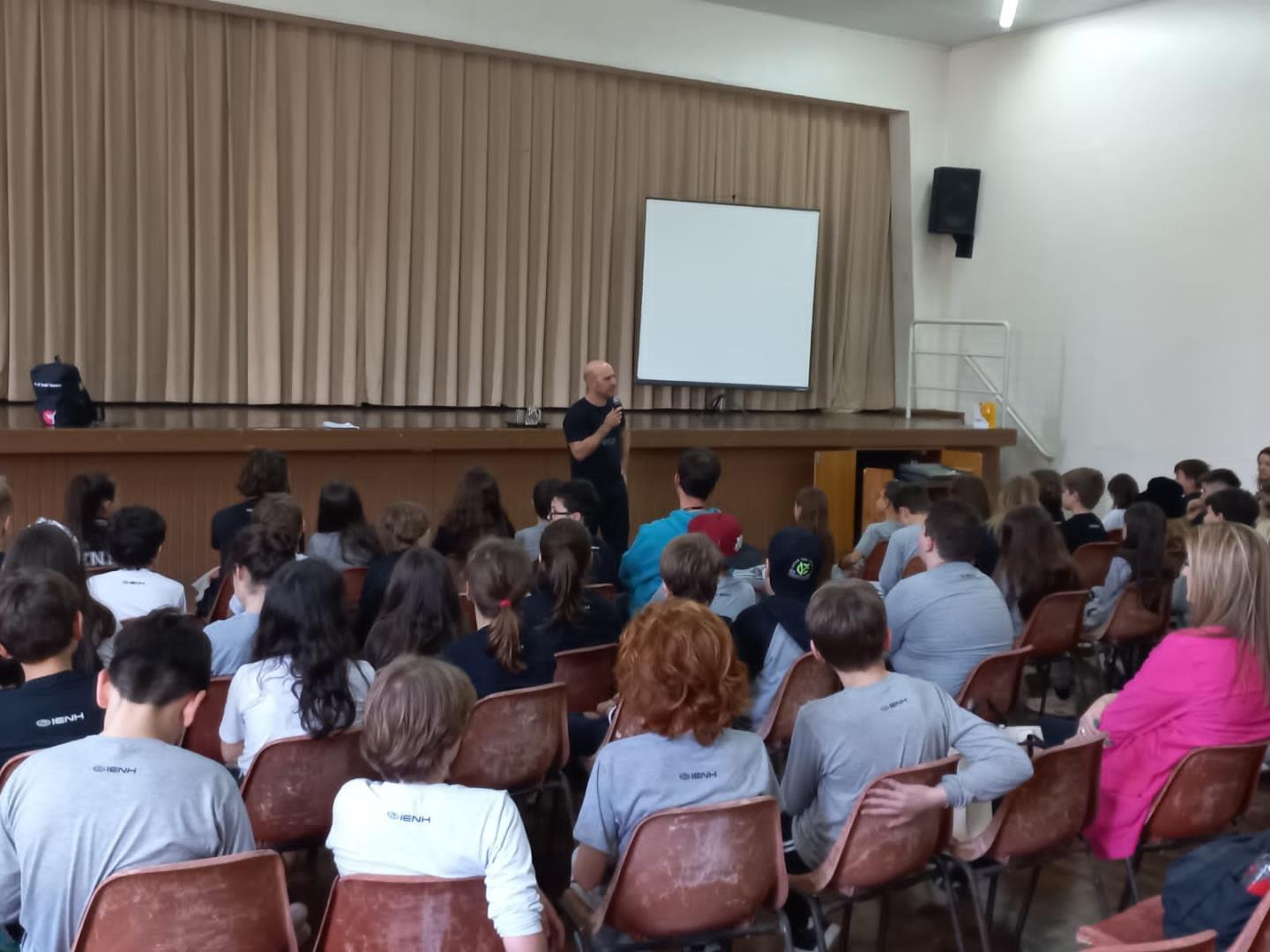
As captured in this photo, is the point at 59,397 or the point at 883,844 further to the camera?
the point at 59,397

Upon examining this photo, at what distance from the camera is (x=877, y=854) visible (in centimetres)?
235

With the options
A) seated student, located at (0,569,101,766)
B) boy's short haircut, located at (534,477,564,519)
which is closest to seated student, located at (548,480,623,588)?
boy's short haircut, located at (534,477,564,519)

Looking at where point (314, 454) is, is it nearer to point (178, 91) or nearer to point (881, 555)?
point (178, 91)

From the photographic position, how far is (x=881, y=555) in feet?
16.9

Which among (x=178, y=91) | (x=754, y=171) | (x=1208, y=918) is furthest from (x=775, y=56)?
(x=1208, y=918)

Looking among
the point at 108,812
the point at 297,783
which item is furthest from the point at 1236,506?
the point at 108,812

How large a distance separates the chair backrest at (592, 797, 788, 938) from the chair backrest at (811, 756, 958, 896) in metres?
0.17

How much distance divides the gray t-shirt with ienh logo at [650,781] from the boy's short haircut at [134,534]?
1.86m

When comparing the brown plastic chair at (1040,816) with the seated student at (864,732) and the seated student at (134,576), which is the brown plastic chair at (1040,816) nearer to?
the seated student at (864,732)

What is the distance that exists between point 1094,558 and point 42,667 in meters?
4.15

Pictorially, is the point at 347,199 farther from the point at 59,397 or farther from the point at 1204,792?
the point at 1204,792

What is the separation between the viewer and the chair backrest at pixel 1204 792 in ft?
8.41

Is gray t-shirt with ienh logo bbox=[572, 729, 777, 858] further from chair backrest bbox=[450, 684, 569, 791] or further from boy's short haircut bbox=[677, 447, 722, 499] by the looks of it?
boy's short haircut bbox=[677, 447, 722, 499]

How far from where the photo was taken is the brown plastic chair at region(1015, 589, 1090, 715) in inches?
160
